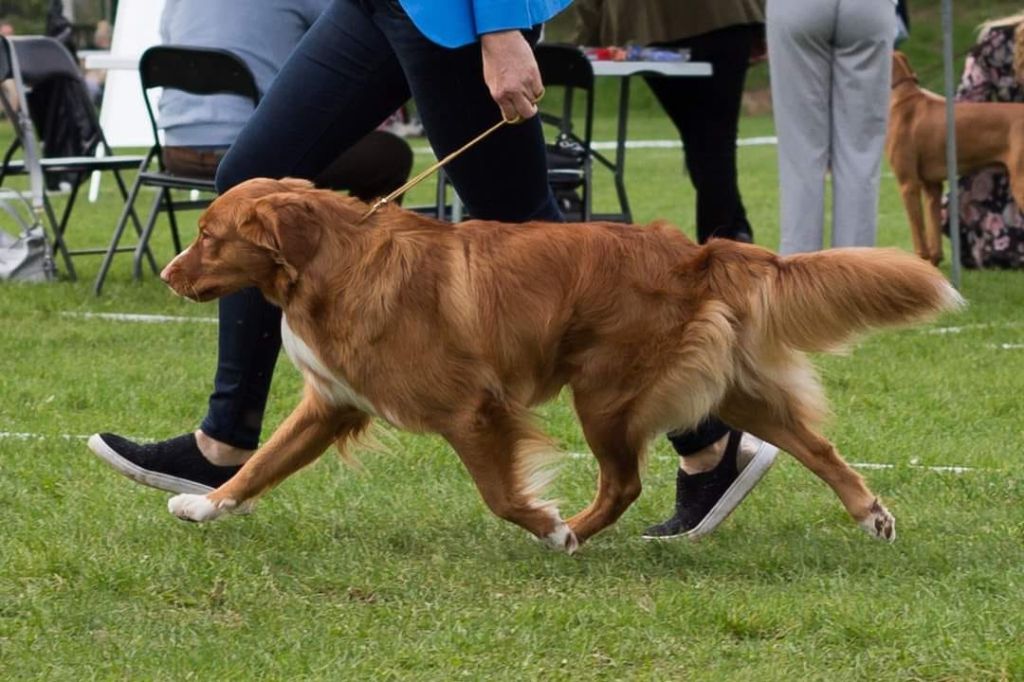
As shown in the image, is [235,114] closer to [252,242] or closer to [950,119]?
[950,119]

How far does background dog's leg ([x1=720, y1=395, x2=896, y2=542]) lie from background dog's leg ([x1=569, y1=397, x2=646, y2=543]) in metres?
0.28

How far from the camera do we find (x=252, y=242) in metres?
3.62

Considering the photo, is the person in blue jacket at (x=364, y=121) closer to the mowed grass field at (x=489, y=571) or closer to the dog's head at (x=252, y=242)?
the mowed grass field at (x=489, y=571)

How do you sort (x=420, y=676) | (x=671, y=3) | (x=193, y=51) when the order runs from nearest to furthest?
1. (x=420, y=676)
2. (x=193, y=51)
3. (x=671, y=3)

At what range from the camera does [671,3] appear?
26.0 feet

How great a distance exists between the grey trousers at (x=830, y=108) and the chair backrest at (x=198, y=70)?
2.30 m

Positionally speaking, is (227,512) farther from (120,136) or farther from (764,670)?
(120,136)

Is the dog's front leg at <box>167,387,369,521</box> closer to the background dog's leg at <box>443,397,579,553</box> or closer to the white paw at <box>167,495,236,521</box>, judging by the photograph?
the white paw at <box>167,495,236,521</box>

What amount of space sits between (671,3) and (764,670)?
5412mm

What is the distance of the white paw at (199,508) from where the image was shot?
3943 mm

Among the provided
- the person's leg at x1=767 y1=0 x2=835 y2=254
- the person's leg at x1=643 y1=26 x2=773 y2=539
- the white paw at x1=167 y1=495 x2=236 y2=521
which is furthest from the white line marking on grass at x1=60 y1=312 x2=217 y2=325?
the white paw at x1=167 y1=495 x2=236 y2=521

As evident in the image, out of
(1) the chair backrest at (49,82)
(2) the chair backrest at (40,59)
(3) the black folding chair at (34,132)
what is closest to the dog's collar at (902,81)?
(3) the black folding chair at (34,132)

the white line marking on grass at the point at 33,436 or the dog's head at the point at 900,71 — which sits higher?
the white line marking on grass at the point at 33,436

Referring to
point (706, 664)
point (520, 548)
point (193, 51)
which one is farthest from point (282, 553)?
point (193, 51)
